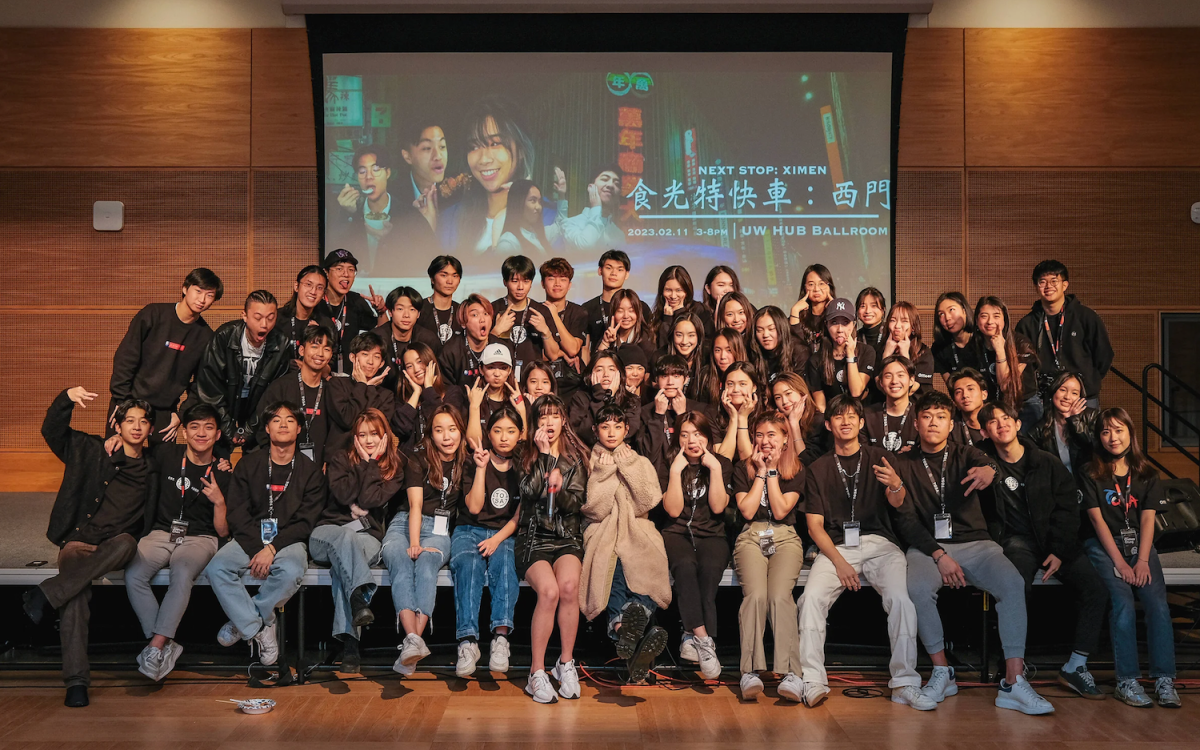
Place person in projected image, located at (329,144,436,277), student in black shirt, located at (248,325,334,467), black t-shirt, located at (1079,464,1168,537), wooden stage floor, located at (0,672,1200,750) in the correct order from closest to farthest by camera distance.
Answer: wooden stage floor, located at (0,672,1200,750) → black t-shirt, located at (1079,464,1168,537) → student in black shirt, located at (248,325,334,467) → person in projected image, located at (329,144,436,277)

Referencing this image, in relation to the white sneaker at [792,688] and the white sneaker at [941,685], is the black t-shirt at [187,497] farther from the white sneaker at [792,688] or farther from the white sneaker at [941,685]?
the white sneaker at [941,685]

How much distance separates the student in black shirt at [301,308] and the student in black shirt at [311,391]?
44 cm

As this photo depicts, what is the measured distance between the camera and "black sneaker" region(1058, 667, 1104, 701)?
13.8 ft

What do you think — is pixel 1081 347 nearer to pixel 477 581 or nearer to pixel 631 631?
pixel 631 631

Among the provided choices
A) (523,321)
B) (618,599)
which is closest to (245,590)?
(618,599)

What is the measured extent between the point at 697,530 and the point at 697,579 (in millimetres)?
252

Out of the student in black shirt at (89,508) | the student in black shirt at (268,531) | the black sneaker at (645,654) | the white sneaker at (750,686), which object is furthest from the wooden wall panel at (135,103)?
the white sneaker at (750,686)

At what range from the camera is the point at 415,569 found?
14.3ft

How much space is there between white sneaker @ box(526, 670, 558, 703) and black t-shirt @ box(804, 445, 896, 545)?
136cm

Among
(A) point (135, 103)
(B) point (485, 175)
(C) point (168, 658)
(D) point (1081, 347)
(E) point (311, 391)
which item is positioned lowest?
(C) point (168, 658)

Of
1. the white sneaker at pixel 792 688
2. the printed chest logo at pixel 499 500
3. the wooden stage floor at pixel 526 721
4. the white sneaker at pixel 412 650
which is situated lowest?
the wooden stage floor at pixel 526 721

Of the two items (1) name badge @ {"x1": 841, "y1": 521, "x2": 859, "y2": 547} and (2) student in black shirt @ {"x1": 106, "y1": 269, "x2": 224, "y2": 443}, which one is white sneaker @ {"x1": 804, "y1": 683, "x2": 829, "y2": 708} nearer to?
(1) name badge @ {"x1": 841, "y1": 521, "x2": 859, "y2": 547}

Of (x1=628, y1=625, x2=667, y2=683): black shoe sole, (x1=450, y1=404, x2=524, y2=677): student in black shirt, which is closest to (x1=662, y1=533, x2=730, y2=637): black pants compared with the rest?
(x1=628, y1=625, x2=667, y2=683): black shoe sole

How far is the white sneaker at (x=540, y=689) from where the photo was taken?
4.09m
